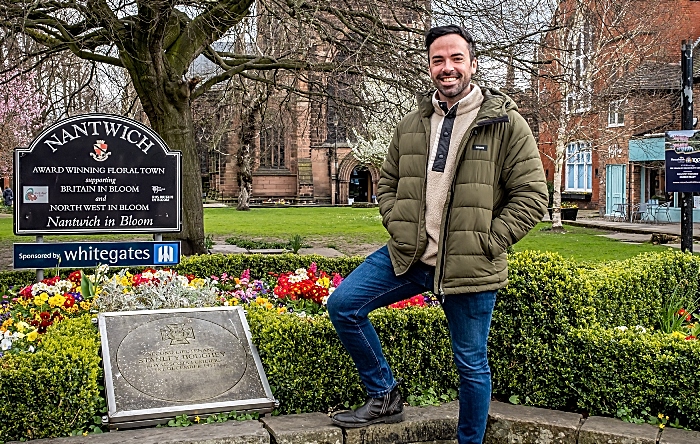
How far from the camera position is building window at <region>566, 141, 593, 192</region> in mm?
38812

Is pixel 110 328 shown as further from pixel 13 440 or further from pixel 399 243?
pixel 399 243

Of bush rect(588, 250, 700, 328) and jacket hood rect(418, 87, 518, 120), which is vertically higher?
jacket hood rect(418, 87, 518, 120)

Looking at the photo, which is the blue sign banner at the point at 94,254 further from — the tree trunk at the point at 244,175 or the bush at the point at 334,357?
the tree trunk at the point at 244,175

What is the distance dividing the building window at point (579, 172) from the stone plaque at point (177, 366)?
3528cm

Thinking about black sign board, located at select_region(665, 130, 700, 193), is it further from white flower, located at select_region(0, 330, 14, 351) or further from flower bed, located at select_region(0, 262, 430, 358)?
white flower, located at select_region(0, 330, 14, 351)

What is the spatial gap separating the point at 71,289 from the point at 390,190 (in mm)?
4246

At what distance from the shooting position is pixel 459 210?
3.79 metres

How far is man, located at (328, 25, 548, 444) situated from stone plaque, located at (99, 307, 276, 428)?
1081mm

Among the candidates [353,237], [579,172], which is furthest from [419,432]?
[579,172]

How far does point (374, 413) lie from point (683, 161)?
8873 mm

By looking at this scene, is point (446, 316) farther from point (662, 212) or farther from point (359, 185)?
point (359, 185)

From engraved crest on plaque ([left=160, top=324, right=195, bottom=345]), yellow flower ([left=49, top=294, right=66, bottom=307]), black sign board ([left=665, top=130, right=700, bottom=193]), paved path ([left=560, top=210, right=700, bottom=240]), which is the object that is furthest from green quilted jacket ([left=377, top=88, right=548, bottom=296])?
paved path ([left=560, top=210, right=700, bottom=240])

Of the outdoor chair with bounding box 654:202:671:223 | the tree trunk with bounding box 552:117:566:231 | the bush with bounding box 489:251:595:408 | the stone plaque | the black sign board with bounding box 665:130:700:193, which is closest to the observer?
the stone plaque

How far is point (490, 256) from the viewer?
380 centimetres
